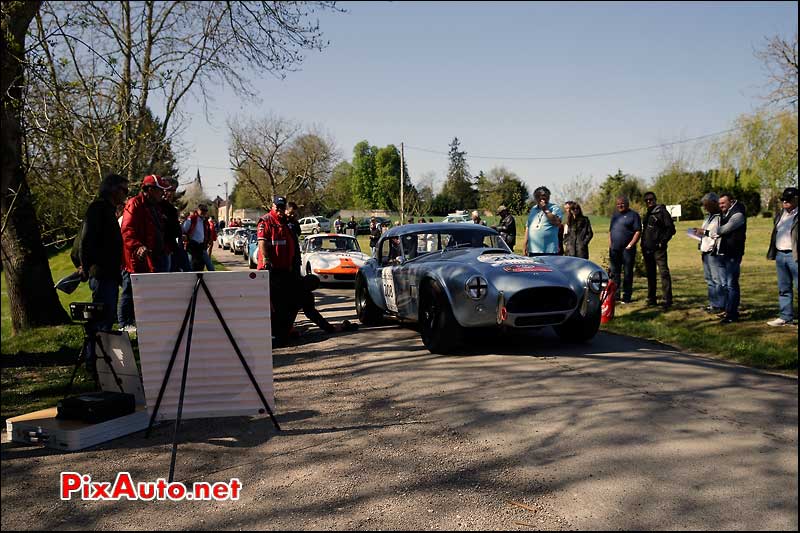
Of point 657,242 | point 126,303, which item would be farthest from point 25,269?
point 657,242

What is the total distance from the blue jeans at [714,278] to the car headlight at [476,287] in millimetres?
4559

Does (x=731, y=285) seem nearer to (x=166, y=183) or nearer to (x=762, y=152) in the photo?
(x=166, y=183)

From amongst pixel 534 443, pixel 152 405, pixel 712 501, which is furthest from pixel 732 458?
pixel 152 405

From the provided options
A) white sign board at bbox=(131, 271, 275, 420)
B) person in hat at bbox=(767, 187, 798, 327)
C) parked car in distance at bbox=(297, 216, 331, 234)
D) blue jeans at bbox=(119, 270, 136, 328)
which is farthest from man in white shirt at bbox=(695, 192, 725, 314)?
parked car in distance at bbox=(297, 216, 331, 234)

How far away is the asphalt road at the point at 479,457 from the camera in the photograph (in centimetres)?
349

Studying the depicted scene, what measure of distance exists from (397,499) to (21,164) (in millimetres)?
8288

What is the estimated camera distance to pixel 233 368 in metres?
5.06

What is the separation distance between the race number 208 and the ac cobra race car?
3.92 m

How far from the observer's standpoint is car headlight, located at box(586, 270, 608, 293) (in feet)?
25.8

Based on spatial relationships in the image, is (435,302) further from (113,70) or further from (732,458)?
(113,70)

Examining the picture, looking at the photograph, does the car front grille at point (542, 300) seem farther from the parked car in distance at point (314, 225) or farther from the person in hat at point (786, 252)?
the parked car in distance at point (314, 225)

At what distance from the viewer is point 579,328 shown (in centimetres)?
826

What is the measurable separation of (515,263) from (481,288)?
26.6 inches

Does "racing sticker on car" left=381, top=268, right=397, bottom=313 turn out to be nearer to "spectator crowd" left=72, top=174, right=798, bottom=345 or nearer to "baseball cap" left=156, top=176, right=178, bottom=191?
"spectator crowd" left=72, top=174, right=798, bottom=345
